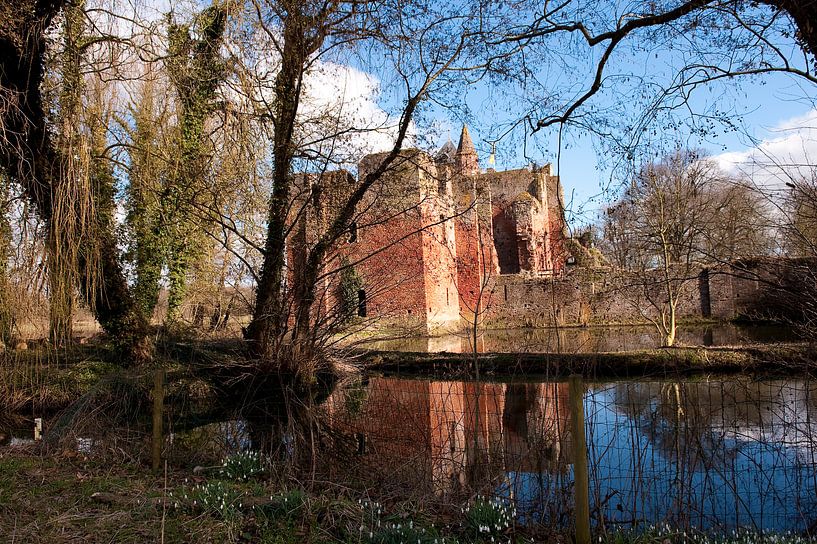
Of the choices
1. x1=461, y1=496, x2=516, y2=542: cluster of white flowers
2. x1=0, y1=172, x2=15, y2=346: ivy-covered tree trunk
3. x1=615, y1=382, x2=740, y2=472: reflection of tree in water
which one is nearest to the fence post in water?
x1=461, y1=496, x2=516, y2=542: cluster of white flowers

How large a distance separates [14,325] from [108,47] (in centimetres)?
360

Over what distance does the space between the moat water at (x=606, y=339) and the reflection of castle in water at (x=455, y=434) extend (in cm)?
532

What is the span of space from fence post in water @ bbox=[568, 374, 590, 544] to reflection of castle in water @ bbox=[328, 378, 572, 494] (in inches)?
38.2

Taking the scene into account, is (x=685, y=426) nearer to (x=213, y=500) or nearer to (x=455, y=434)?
(x=455, y=434)

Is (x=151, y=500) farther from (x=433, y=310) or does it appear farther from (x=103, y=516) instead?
(x=433, y=310)

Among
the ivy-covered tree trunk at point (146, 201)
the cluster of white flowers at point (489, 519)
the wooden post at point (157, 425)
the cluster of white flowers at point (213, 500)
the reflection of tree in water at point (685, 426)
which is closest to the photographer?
the cluster of white flowers at point (489, 519)

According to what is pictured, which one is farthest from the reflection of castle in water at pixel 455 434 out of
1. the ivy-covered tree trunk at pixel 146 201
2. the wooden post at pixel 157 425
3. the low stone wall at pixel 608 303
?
the low stone wall at pixel 608 303

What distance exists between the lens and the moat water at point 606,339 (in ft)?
49.2

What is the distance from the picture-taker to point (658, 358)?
35.9 feet

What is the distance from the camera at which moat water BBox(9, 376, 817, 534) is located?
434cm

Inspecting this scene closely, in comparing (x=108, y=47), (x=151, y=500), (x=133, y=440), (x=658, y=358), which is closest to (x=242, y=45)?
(x=108, y=47)

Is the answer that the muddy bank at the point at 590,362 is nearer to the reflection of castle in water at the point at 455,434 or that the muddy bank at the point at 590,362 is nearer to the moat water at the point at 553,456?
the reflection of castle in water at the point at 455,434

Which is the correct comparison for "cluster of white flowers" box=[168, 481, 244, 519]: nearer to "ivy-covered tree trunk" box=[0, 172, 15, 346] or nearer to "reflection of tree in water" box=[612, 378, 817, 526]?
"reflection of tree in water" box=[612, 378, 817, 526]

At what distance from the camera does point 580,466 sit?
3428 mm
